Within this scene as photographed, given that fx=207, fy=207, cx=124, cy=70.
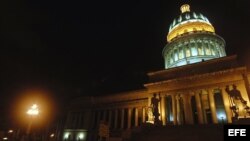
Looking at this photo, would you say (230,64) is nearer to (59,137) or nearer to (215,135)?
(215,135)

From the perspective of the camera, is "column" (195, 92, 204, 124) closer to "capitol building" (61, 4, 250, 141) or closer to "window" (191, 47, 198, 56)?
"capitol building" (61, 4, 250, 141)

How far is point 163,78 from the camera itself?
128 ft

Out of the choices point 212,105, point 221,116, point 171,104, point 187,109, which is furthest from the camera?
point 171,104

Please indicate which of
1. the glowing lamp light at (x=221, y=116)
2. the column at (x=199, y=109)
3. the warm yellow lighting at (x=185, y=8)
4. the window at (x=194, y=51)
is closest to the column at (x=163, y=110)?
the column at (x=199, y=109)

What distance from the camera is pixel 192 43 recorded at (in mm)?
50031

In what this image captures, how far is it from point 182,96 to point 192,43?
20.1 metres

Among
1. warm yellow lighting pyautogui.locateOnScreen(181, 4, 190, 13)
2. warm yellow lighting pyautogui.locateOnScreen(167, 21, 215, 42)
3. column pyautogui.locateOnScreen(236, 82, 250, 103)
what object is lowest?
column pyautogui.locateOnScreen(236, 82, 250, 103)

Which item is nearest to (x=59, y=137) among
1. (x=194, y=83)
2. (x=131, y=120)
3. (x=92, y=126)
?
(x=92, y=126)

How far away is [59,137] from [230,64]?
3722 cm

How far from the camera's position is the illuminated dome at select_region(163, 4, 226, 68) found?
4847 centimetres

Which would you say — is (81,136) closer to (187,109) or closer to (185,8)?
(187,109)

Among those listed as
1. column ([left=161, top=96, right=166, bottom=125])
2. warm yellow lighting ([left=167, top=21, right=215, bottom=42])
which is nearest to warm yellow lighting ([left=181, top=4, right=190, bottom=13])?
warm yellow lighting ([left=167, top=21, right=215, bottom=42])

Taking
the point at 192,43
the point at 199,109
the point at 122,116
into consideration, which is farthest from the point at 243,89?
the point at 122,116

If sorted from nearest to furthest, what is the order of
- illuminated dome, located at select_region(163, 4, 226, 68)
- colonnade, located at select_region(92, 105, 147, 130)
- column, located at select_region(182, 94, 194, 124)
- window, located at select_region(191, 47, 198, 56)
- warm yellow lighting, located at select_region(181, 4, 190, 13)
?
column, located at select_region(182, 94, 194, 124)
colonnade, located at select_region(92, 105, 147, 130)
illuminated dome, located at select_region(163, 4, 226, 68)
window, located at select_region(191, 47, 198, 56)
warm yellow lighting, located at select_region(181, 4, 190, 13)
